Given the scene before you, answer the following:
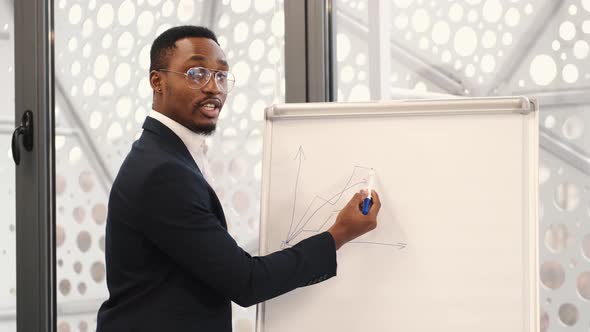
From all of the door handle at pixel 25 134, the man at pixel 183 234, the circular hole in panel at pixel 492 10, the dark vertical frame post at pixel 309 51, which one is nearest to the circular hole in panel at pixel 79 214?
the door handle at pixel 25 134

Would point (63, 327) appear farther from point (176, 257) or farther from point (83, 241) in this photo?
point (176, 257)

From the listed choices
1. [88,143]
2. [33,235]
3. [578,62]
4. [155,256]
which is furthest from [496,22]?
[33,235]

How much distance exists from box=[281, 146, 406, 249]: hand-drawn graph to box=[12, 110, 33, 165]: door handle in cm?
151

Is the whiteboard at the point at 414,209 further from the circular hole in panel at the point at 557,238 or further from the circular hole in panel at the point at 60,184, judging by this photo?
the circular hole in panel at the point at 60,184

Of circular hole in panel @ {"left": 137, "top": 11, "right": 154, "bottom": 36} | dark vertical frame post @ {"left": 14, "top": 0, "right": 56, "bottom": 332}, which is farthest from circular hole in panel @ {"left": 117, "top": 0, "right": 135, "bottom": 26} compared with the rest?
dark vertical frame post @ {"left": 14, "top": 0, "right": 56, "bottom": 332}

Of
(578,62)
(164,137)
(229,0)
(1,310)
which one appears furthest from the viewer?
(1,310)

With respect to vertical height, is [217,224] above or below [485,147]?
below

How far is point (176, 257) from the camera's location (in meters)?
1.64

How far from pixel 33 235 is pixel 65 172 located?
275 millimetres

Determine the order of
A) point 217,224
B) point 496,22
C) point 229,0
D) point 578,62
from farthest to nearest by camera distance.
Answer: point 229,0 → point 496,22 → point 578,62 → point 217,224

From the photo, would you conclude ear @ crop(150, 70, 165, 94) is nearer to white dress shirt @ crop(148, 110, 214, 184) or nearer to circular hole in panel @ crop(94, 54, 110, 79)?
white dress shirt @ crop(148, 110, 214, 184)

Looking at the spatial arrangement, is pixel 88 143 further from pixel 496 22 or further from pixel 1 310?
pixel 496 22

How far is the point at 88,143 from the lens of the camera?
295cm

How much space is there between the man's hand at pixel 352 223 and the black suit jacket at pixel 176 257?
31mm
